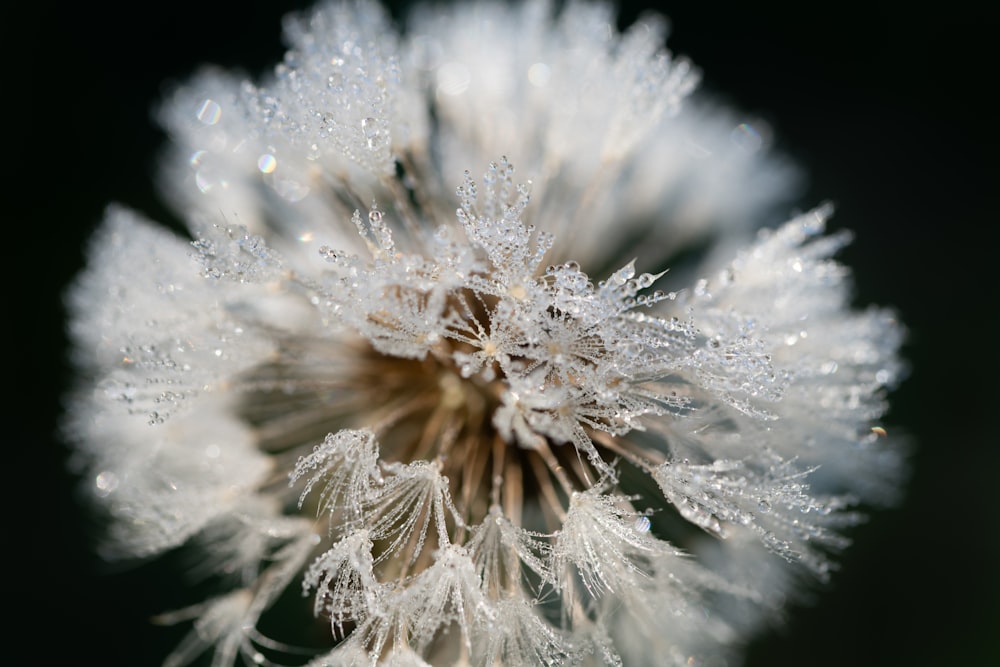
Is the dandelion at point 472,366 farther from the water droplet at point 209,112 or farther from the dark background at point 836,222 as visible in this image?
the dark background at point 836,222

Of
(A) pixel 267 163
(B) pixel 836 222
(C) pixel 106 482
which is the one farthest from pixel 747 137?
(C) pixel 106 482

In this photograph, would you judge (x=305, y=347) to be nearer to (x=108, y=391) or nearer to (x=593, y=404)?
(x=108, y=391)

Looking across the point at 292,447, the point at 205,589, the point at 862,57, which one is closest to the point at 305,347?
the point at 292,447

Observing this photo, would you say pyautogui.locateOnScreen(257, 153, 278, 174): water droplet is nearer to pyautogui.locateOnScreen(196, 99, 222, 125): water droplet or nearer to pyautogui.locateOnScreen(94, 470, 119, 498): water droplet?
pyautogui.locateOnScreen(196, 99, 222, 125): water droplet

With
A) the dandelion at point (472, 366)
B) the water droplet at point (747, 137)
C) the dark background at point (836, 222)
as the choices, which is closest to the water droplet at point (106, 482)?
the dandelion at point (472, 366)

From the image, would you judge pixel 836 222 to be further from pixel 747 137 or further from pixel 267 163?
pixel 267 163

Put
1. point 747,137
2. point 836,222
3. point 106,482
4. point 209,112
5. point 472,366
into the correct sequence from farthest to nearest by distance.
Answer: point 836,222 → point 747,137 → point 209,112 → point 106,482 → point 472,366
